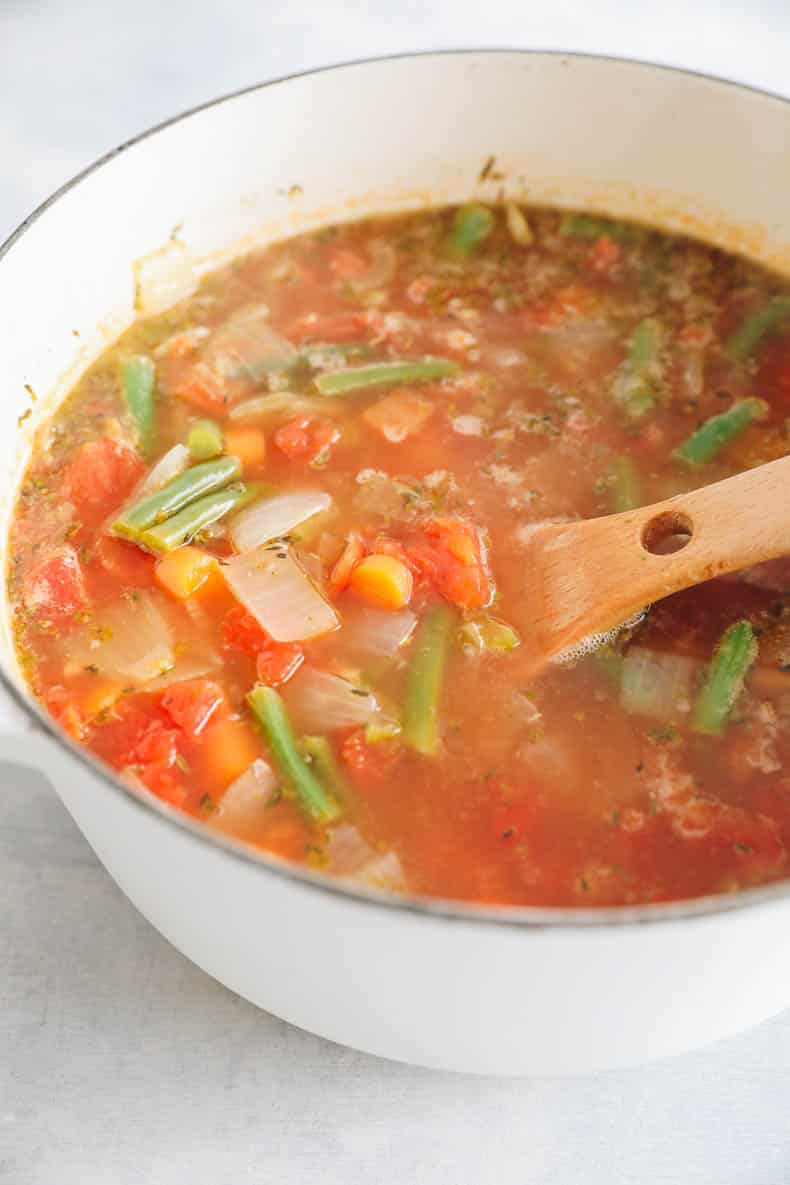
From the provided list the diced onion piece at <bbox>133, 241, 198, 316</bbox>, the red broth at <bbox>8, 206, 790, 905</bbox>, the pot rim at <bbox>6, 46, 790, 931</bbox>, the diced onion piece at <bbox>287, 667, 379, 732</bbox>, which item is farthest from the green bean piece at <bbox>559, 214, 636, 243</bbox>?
the pot rim at <bbox>6, 46, 790, 931</bbox>

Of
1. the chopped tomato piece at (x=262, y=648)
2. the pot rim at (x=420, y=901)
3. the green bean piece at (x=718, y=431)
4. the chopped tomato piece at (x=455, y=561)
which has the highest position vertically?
the pot rim at (x=420, y=901)

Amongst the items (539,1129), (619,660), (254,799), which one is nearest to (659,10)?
(619,660)

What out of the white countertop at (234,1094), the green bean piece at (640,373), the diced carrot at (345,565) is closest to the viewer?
the white countertop at (234,1094)

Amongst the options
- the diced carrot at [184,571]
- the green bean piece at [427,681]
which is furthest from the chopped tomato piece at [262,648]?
the green bean piece at [427,681]

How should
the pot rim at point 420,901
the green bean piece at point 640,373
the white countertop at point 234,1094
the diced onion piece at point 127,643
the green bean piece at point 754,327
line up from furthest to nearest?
the green bean piece at point 754,327, the green bean piece at point 640,373, the diced onion piece at point 127,643, the white countertop at point 234,1094, the pot rim at point 420,901

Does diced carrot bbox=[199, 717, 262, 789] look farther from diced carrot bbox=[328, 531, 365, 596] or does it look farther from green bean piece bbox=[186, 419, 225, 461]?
green bean piece bbox=[186, 419, 225, 461]

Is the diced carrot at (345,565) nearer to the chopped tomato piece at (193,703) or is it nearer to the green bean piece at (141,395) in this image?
the chopped tomato piece at (193,703)
